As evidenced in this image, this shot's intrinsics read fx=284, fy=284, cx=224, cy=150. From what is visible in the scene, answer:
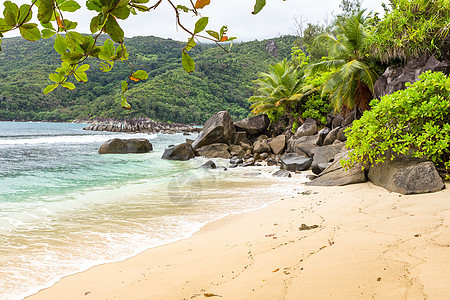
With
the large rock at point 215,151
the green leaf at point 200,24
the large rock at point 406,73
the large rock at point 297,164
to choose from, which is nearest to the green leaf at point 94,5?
the green leaf at point 200,24

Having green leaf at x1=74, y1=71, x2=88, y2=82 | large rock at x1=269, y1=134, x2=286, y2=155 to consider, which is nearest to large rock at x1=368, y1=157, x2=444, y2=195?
green leaf at x1=74, y1=71, x2=88, y2=82

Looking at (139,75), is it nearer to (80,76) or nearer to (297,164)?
(80,76)

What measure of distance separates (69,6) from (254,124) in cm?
1980

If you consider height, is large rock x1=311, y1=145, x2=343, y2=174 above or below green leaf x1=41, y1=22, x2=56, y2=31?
below

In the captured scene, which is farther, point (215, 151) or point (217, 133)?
point (217, 133)

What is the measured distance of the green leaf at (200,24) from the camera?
945 mm

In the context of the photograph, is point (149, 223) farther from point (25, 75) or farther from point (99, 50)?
point (25, 75)

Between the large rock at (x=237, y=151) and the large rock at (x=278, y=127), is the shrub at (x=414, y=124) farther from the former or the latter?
the large rock at (x=278, y=127)

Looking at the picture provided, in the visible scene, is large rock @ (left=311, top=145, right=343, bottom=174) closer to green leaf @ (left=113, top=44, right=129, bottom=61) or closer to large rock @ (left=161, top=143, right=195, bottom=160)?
large rock @ (left=161, top=143, right=195, bottom=160)

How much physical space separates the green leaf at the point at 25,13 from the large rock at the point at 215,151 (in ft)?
54.4

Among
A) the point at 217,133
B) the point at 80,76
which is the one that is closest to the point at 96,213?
the point at 80,76

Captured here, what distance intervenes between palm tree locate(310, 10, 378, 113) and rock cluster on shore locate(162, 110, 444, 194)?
0.91 m

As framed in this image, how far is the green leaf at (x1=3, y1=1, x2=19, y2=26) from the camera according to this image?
0.84m

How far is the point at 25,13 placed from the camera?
0.88m
